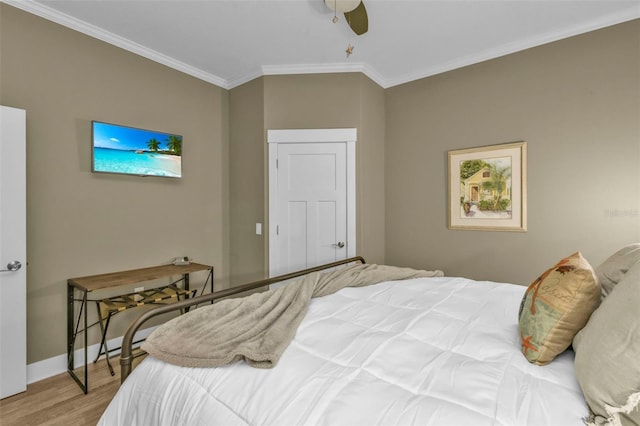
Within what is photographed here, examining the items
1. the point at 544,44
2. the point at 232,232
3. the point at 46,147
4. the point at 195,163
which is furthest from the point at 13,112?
the point at 544,44

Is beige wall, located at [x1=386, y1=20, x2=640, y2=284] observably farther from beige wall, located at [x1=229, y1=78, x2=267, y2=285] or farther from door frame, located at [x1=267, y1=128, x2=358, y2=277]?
beige wall, located at [x1=229, y1=78, x2=267, y2=285]

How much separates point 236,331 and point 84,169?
2155 millimetres

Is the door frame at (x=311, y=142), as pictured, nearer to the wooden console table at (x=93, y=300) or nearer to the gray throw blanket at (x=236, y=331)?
the wooden console table at (x=93, y=300)

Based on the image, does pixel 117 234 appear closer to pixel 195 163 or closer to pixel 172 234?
pixel 172 234

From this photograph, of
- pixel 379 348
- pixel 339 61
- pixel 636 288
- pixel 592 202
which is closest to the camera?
pixel 636 288

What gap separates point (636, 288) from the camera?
0.88m

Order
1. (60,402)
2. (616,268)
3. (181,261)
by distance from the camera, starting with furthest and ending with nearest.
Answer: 1. (181,261)
2. (60,402)
3. (616,268)

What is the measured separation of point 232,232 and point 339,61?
84.8 inches

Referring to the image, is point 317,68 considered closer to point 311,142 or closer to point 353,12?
point 311,142

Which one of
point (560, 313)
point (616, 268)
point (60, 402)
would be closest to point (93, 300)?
point (60, 402)

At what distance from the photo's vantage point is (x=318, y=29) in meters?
2.54

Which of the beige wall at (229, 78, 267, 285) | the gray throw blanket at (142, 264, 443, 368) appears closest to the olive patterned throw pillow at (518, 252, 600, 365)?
the gray throw blanket at (142, 264, 443, 368)

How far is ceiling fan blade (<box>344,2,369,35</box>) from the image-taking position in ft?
7.35

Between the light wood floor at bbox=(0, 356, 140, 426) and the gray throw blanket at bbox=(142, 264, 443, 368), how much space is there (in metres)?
1.22
